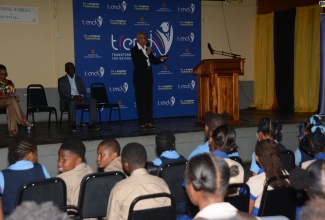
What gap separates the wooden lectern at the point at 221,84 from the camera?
24.0ft

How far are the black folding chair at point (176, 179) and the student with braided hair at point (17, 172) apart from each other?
89cm

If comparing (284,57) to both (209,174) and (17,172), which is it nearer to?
(17,172)

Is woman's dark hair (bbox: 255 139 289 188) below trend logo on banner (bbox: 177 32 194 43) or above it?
below

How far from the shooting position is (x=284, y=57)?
1112 cm

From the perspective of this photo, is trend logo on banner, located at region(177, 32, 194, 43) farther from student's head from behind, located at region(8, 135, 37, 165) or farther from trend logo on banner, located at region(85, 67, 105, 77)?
student's head from behind, located at region(8, 135, 37, 165)

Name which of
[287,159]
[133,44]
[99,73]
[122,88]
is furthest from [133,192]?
[133,44]

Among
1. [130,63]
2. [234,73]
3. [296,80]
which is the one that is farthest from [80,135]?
[296,80]

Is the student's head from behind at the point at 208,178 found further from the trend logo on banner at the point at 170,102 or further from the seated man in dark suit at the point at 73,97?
the trend logo on banner at the point at 170,102

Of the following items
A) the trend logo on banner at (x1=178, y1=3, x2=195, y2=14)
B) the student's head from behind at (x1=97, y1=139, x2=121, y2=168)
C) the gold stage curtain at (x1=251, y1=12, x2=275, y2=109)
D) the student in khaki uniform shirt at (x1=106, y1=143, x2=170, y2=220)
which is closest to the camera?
the student in khaki uniform shirt at (x1=106, y1=143, x2=170, y2=220)

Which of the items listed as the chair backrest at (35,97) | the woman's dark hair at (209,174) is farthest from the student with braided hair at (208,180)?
the chair backrest at (35,97)

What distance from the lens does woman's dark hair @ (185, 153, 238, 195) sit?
1.98m

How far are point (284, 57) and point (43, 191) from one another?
29.6ft

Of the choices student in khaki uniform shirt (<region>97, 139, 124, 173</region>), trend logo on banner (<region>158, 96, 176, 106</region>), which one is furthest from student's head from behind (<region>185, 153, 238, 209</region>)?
trend logo on banner (<region>158, 96, 176, 106</region>)

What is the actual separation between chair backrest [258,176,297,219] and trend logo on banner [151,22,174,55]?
713cm
